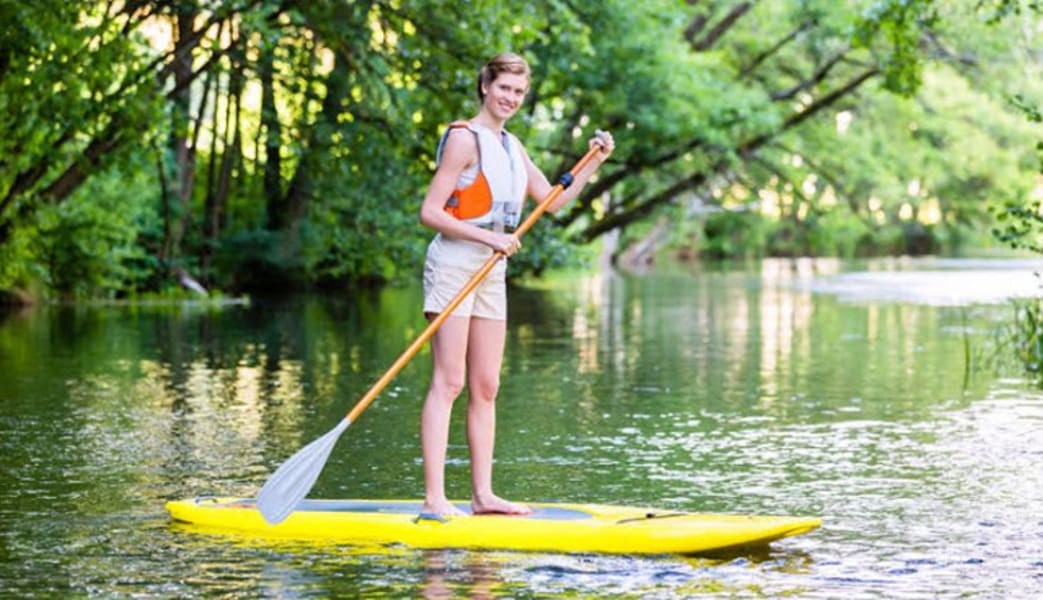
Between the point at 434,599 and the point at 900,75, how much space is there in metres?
16.6

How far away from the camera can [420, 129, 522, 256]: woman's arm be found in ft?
26.2

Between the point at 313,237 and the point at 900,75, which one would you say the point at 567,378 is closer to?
the point at 900,75

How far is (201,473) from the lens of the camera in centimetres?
1016

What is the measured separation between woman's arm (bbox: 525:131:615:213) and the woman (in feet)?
0.09

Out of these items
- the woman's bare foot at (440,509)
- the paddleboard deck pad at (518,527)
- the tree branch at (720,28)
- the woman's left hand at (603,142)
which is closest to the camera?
the paddleboard deck pad at (518,527)

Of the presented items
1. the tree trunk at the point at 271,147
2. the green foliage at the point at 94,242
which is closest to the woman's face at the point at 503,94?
the tree trunk at the point at 271,147

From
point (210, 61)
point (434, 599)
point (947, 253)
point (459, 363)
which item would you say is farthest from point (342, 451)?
point (947, 253)

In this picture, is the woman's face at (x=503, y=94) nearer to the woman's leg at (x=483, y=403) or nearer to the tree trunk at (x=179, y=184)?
the woman's leg at (x=483, y=403)

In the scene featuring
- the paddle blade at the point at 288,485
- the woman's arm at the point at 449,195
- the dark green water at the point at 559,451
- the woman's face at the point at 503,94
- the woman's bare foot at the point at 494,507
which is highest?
the woman's face at the point at 503,94

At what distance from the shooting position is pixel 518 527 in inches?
307

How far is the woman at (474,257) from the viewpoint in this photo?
8.06 m

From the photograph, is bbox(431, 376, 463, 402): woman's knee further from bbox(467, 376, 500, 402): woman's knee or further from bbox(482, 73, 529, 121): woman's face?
bbox(482, 73, 529, 121): woman's face

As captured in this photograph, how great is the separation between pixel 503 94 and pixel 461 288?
2.62 ft

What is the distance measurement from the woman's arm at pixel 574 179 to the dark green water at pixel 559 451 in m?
1.56
